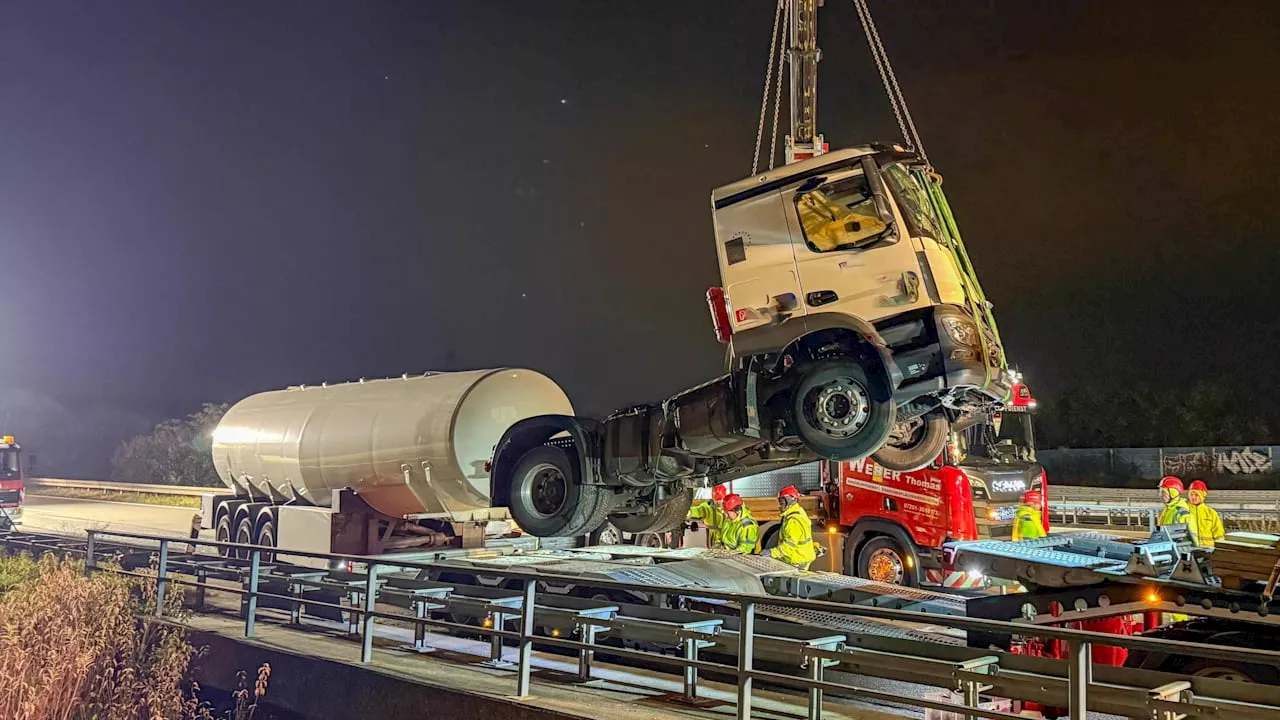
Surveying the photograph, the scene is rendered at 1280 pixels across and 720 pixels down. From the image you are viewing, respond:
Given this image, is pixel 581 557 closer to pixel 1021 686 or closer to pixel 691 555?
pixel 691 555

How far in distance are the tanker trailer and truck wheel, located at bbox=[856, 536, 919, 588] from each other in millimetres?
4968

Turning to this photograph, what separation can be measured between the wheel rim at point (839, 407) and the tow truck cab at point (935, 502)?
6.28 meters

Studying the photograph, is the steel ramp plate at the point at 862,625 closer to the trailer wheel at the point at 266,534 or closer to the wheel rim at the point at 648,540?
the wheel rim at the point at 648,540

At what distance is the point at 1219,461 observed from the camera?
1182 inches

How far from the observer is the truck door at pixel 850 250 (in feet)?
23.4

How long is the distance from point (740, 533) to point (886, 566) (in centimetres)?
266

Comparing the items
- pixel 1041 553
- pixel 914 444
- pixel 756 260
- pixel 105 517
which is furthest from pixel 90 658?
pixel 105 517

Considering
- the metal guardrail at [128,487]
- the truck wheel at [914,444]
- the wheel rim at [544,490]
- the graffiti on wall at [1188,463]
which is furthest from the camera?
the metal guardrail at [128,487]

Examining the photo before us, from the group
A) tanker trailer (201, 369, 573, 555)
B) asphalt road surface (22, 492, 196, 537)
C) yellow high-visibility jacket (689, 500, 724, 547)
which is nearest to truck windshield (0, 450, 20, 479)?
asphalt road surface (22, 492, 196, 537)

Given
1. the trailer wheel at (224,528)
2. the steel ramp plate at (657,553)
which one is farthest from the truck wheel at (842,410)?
the trailer wheel at (224,528)

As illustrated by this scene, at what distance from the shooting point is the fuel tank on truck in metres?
11.8

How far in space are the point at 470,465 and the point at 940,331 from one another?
6537 mm

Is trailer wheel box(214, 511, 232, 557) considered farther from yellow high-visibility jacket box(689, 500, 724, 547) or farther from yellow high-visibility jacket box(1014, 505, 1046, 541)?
yellow high-visibility jacket box(1014, 505, 1046, 541)

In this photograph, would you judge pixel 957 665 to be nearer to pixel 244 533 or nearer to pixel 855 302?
pixel 855 302
